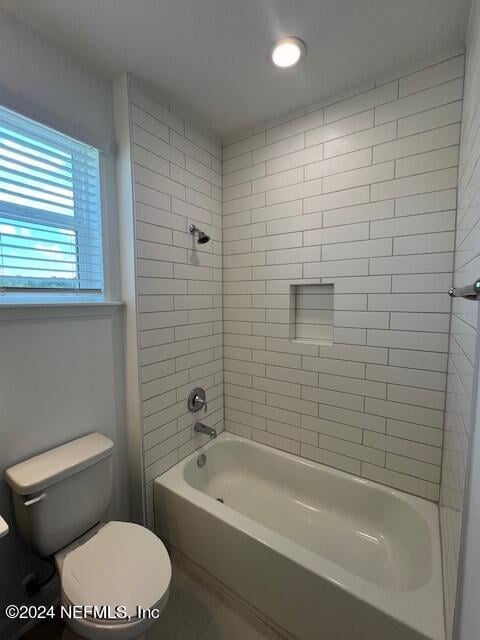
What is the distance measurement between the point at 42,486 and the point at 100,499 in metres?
0.32

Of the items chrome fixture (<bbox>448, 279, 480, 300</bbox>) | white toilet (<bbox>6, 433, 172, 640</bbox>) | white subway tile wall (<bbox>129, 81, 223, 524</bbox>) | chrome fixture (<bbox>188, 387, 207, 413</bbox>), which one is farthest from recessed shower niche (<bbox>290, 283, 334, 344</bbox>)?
white toilet (<bbox>6, 433, 172, 640</bbox>)

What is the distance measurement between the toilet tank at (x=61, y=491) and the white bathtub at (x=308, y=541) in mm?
420

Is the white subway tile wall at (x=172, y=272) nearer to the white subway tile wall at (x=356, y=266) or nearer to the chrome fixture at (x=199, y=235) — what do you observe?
the chrome fixture at (x=199, y=235)

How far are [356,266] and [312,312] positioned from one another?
0.40m

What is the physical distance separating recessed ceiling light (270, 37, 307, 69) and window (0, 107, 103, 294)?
3.23 ft

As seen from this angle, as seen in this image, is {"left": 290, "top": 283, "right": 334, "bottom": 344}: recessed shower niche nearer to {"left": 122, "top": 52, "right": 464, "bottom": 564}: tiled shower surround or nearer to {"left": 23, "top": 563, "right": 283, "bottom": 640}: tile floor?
{"left": 122, "top": 52, "right": 464, "bottom": 564}: tiled shower surround

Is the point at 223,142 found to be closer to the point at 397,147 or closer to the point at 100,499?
the point at 397,147

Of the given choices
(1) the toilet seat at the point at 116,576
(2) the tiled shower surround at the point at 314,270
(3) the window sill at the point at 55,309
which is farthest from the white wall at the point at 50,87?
(1) the toilet seat at the point at 116,576

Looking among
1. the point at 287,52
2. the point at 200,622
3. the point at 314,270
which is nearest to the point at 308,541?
the point at 200,622

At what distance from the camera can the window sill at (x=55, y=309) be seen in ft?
3.64

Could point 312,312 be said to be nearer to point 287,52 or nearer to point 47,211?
point 287,52

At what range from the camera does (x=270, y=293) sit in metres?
1.91

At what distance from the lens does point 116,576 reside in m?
1.05

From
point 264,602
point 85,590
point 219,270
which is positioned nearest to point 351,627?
point 264,602
